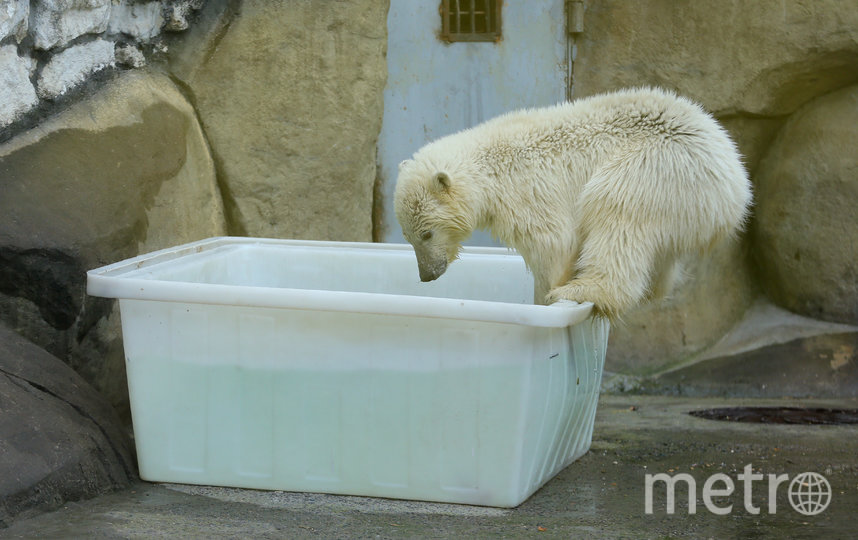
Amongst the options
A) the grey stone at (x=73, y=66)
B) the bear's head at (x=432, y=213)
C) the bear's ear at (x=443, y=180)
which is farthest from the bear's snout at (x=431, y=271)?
the grey stone at (x=73, y=66)

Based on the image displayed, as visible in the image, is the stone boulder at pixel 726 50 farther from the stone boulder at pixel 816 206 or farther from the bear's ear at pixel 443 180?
the bear's ear at pixel 443 180

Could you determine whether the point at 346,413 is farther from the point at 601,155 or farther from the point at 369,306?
the point at 601,155

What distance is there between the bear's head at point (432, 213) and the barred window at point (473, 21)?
182 centimetres

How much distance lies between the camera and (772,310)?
5.47 meters

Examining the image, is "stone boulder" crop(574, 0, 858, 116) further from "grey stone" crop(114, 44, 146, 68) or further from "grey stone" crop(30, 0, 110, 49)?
"grey stone" crop(30, 0, 110, 49)

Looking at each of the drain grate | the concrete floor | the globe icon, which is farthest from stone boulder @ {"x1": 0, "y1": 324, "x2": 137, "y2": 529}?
the drain grate

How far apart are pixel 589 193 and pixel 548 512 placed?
107 centimetres

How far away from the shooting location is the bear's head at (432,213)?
363 cm

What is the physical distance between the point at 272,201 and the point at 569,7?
6.03 ft

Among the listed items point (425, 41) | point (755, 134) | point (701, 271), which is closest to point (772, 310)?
point (701, 271)

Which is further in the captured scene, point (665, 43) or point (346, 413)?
point (665, 43)

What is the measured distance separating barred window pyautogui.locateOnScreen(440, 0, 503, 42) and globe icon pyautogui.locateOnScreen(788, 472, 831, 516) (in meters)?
2.80

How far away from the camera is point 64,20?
3.96 m

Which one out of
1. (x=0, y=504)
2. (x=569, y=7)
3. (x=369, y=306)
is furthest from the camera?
(x=569, y=7)
